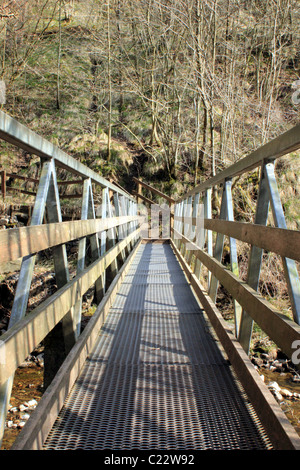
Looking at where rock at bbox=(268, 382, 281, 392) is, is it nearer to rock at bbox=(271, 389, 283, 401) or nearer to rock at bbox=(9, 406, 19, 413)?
rock at bbox=(271, 389, 283, 401)

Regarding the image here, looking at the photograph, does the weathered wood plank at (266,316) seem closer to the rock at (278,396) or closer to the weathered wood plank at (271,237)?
the weathered wood plank at (271,237)

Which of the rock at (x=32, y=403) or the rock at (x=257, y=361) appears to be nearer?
the rock at (x=32, y=403)

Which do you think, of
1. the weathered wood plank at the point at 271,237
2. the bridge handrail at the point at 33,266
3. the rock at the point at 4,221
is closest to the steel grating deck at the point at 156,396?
the bridge handrail at the point at 33,266

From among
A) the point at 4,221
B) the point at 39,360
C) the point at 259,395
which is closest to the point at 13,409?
the point at 39,360

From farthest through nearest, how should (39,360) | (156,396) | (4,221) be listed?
1. (4,221)
2. (39,360)
3. (156,396)

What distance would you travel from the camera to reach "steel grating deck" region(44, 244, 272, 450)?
1743 millimetres

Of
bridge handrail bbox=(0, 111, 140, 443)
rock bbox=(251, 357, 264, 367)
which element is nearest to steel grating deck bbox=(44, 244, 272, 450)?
bridge handrail bbox=(0, 111, 140, 443)

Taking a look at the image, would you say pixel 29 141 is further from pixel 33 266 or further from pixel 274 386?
pixel 274 386

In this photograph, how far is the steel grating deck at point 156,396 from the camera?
174 centimetres

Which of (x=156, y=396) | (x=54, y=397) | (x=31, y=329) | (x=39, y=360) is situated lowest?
(x=39, y=360)

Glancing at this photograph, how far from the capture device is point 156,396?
7.09 ft

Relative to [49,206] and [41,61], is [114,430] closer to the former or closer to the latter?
[49,206]

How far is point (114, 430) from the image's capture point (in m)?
1.82

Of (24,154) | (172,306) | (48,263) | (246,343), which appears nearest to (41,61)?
(24,154)
